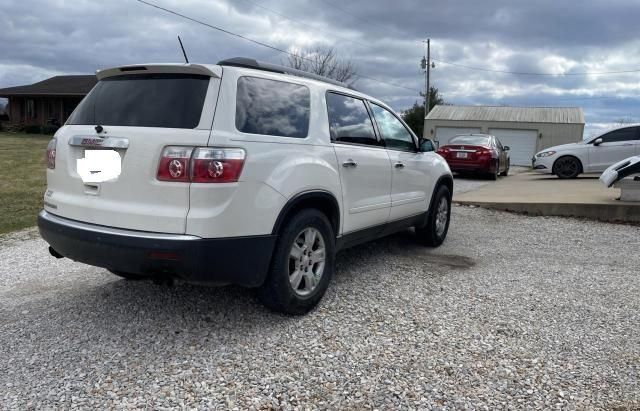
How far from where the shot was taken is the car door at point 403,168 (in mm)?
5066

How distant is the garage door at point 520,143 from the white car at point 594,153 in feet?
70.3

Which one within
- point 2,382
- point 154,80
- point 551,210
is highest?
point 154,80

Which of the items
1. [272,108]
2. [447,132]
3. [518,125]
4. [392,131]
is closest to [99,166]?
[272,108]

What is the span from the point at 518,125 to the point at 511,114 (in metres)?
2.09

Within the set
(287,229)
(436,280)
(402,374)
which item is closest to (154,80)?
(287,229)

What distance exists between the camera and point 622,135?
527 inches

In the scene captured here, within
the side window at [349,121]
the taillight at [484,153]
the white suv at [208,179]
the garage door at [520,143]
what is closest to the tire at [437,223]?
the side window at [349,121]

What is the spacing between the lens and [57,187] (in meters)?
3.65

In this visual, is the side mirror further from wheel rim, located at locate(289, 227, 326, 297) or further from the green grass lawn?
the green grass lawn

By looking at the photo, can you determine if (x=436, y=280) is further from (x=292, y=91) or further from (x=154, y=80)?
(x=154, y=80)

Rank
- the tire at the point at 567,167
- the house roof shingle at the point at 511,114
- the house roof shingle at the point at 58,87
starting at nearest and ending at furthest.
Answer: the tire at the point at 567,167, the house roof shingle at the point at 511,114, the house roof shingle at the point at 58,87

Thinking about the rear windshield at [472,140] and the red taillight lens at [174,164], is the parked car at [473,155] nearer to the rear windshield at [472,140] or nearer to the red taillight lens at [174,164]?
the rear windshield at [472,140]

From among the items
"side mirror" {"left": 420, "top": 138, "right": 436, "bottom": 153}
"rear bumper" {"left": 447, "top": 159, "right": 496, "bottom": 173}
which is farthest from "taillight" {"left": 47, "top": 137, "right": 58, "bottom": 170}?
"rear bumper" {"left": 447, "top": 159, "right": 496, "bottom": 173}

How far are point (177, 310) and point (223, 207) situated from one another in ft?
4.23
